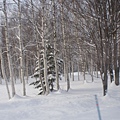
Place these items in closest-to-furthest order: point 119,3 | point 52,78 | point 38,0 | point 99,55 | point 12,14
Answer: point 119,3, point 99,55, point 38,0, point 12,14, point 52,78

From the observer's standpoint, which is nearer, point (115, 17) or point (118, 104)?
point (118, 104)

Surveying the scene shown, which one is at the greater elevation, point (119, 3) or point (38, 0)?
point (38, 0)

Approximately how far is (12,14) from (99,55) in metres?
8.71

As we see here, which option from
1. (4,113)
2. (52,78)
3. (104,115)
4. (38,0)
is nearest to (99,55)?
(104,115)

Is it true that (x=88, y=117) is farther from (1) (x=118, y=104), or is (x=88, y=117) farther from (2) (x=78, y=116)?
(1) (x=118, y=104)

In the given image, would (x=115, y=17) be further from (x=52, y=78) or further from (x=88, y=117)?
(x=52, y=78)

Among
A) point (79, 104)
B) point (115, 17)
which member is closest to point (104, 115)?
point (79, 104)

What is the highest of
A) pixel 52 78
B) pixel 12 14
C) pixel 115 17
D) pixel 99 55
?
pixel 12 14

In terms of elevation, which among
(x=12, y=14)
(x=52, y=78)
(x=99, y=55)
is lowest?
(x=52, y=78)

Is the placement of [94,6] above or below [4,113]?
above

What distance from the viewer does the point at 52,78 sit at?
58.2 ft

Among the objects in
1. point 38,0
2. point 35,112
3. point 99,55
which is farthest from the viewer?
point 38,0

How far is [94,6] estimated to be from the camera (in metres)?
9.48

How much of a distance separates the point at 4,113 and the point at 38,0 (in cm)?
842
